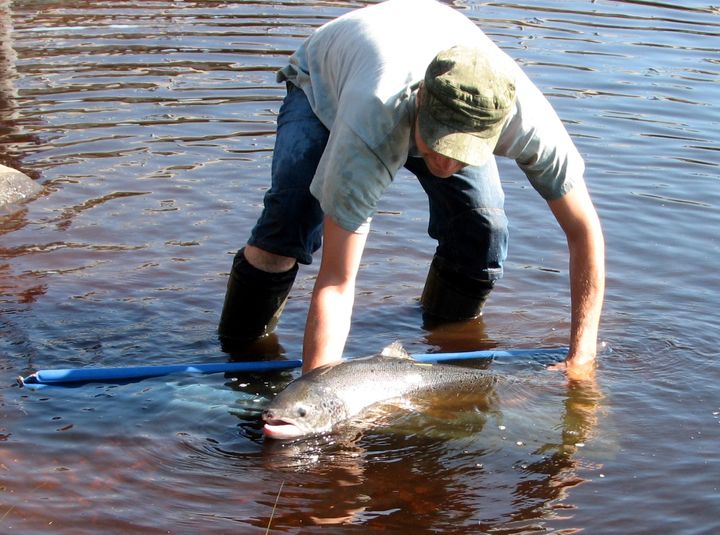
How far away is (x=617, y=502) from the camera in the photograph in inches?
183

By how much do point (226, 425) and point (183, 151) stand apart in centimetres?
463

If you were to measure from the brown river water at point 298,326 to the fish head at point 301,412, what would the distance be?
0.32 ft

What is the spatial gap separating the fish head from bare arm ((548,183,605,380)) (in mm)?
1282

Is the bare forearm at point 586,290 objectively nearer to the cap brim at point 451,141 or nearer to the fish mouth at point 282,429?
the cap brim at point 451,141

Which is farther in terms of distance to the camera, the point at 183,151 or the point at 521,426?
the point at 183,151

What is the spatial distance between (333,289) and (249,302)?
1479 millimetres

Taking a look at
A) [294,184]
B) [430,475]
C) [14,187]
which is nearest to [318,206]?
[294,184]

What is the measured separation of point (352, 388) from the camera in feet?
16.8

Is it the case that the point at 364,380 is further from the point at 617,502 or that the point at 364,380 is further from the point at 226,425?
the point at 617,502

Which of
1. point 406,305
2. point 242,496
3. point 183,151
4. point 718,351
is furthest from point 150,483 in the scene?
point 183,151

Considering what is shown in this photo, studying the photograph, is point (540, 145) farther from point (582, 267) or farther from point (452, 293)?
point (452, 293)

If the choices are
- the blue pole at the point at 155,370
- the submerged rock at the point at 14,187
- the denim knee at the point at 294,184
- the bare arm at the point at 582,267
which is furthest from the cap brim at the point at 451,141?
the submerged rock at the point at 14,187

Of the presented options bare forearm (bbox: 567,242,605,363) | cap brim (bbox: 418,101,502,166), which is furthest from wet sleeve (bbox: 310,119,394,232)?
bare forearm (bbox: 567,242,605,363)

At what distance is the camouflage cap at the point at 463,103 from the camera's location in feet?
13.5
